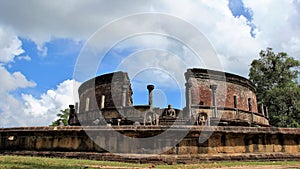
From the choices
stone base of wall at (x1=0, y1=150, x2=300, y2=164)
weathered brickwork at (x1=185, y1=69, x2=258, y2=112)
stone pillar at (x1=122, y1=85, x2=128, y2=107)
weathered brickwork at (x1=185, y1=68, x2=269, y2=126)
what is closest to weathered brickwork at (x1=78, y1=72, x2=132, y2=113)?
stone pillar at (x1=122, y1=85, x2=128, y2=107)

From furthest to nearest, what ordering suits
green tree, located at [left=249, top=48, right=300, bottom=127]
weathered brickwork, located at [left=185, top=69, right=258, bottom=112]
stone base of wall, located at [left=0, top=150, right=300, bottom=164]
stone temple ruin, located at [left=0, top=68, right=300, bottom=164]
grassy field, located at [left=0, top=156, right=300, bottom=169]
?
1. green tree, located at [left=249, top=48, right=300, bottom=127]
2. weathered brickwork, located at [left=185, top=69, right=258, bottom=112]
3. stone temple ruin, located at [left=0, top=68, right=300, bottom=164]
4. stone base of wall, located at [left=0, top=150, right=300, bottom=164]
5. grassy field, located at [left=0, top=156, right=300, bottom=169]

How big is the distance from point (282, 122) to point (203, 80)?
10020 mm

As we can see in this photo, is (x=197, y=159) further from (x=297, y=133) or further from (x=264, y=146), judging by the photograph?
(x=297, y=133)

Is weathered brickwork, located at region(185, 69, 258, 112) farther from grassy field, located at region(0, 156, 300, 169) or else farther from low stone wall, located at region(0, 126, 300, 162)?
grassy field, located at region(0, 156, 300, 169)

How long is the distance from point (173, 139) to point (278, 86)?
85.4 ft

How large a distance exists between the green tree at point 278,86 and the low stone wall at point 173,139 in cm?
2007

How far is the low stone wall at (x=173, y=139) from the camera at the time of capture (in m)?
5.88

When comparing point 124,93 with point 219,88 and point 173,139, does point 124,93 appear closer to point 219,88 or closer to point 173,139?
point 219,88

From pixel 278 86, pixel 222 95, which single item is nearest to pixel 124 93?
pixel 222 95

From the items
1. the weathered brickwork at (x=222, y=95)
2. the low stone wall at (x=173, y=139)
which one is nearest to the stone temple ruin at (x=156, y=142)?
the low stone wall at (x=173, y=139)

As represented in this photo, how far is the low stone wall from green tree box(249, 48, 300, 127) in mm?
20069

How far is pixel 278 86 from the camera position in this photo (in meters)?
28.2

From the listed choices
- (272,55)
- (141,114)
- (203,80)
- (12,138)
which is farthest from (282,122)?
(12,138)

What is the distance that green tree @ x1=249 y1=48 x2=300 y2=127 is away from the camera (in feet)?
Answer: 82.5
